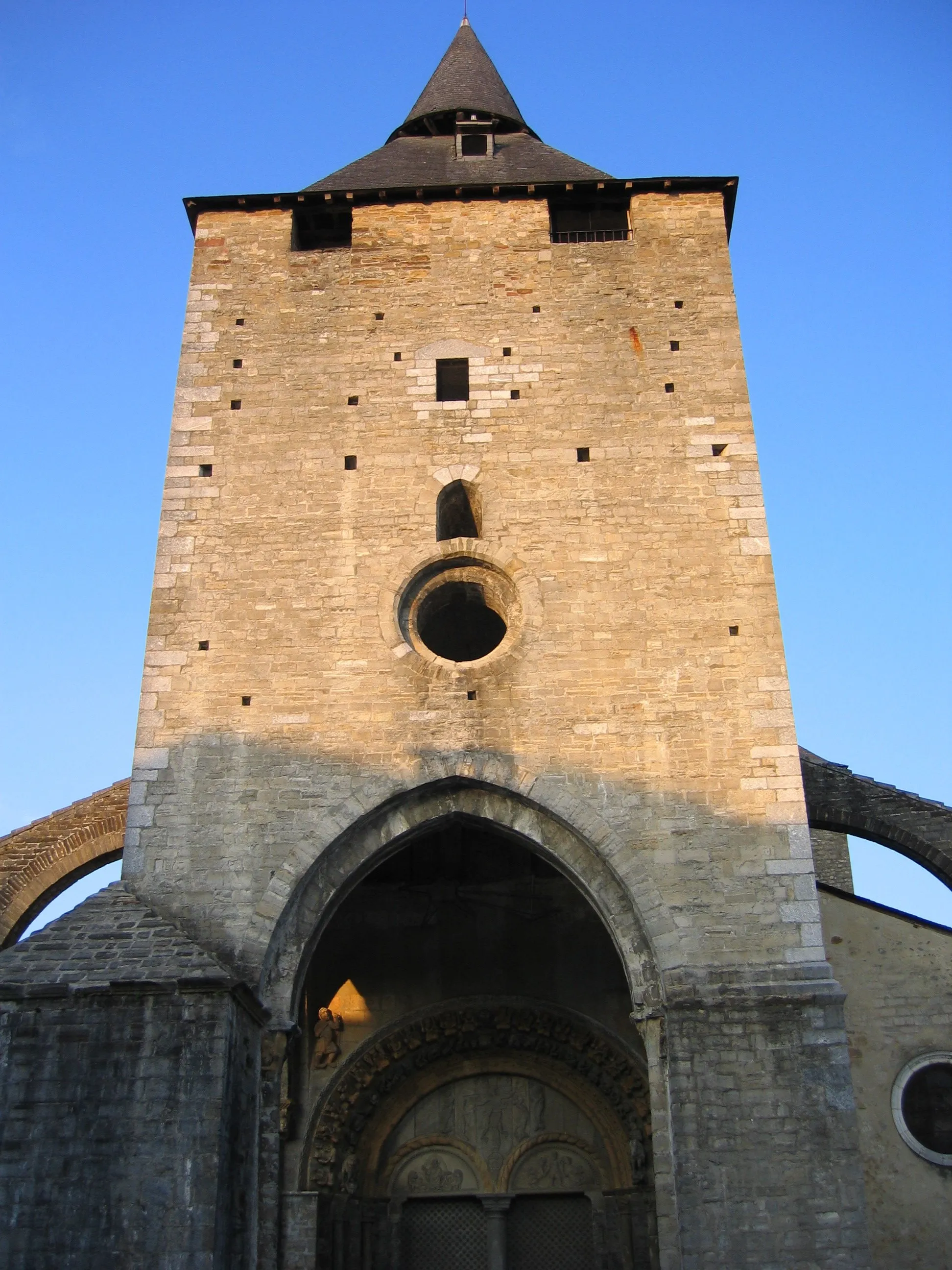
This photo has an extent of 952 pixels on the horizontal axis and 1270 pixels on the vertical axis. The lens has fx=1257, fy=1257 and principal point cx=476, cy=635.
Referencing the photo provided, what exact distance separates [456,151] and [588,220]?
2.09 metres

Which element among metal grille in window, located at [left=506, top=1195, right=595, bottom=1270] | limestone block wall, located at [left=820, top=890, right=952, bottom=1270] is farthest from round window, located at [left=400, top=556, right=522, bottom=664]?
metal grille in window, located at [left=506, top=1195, right=595, bottom=1270]

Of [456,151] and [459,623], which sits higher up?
[456,151]

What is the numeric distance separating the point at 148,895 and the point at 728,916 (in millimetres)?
3599

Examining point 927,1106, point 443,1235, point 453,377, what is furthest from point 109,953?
point 927,1106

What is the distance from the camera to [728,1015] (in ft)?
24.1

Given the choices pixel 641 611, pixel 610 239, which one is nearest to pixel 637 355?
pixel 610 239

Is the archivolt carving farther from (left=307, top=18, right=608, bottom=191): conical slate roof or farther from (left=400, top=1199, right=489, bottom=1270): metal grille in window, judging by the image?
(left=307, top=18, right=608, bottom=191): conical slate roof

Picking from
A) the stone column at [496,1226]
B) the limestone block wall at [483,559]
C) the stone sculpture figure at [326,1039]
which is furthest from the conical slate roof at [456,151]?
the stone column at [496,1226]

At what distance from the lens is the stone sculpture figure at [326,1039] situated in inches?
378

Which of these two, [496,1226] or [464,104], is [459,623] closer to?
[496,1226]

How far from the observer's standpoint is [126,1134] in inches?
268

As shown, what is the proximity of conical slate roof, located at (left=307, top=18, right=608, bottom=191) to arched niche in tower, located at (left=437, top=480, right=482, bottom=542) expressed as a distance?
10.4 ft

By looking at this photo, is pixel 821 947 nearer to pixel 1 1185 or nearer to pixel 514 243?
pixel 1 1185

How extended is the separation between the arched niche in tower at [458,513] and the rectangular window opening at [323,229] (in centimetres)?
307
